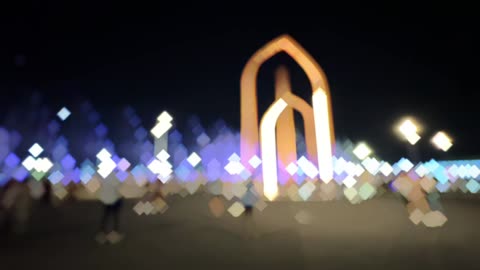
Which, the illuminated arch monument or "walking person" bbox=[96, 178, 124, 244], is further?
the illuminated arch monument

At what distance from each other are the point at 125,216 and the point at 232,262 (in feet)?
21.7

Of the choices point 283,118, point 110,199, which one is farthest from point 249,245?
point 283,118

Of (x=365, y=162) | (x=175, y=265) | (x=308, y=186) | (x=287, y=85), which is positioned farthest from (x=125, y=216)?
(x=365, y=162)

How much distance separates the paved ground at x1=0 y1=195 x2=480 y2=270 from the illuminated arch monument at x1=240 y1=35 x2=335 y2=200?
32.9ft

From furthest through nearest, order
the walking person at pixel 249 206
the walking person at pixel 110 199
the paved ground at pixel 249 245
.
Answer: the walking person at pixel 249 206 → the walking person at pixel 110 199 → the paved ground at pixel 249 245

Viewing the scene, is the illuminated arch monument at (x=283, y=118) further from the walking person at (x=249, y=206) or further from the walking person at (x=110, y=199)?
the walking person at (x=110, y=199)

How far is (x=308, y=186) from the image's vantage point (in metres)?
22.1

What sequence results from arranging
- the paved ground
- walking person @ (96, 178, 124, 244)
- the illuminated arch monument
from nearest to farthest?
the paved ground → walking person @ (96, 178, 124, 244) → the illuminated arch monument

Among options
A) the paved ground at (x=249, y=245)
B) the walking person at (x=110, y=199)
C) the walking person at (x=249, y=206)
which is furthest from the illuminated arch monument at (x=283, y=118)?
the walking person at (x=110, y=199)

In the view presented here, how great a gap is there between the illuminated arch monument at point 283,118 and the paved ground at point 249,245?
10.0 metres

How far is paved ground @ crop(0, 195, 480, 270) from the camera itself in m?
5.16

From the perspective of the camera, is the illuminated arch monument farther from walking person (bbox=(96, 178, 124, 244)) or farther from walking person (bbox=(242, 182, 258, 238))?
walking person (bbox=(96, 178, 124, 244))

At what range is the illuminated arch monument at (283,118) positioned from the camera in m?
19.8

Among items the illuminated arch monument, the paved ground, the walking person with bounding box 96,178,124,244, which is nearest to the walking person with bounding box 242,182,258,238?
the paved ground
